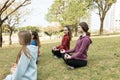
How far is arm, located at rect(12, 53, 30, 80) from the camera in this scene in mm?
5410

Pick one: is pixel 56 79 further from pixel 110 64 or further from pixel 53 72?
pixel 110 64

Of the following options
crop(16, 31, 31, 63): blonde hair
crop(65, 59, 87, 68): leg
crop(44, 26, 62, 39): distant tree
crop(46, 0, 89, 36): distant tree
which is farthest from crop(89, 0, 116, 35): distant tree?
crop(16, 31, 31, 63): blonde hair

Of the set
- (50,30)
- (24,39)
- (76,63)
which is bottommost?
(76,63)

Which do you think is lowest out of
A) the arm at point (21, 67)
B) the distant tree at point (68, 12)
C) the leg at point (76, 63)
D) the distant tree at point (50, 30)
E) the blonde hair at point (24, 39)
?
the leg at point (76, 63)

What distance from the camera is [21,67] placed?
214 inches

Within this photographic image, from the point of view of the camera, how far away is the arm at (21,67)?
5.41 metres

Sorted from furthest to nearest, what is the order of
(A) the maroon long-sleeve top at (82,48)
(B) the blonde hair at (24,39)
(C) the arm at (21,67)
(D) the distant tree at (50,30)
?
(D) the distant tree at (50,30) < (A) the maroon long-sleeve top at (82,48) < (B) the blonde hair at (24,39) < (C) the arm at (21,67)

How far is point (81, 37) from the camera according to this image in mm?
8273

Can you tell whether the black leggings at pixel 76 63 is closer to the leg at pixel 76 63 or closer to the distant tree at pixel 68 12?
the leg at pixel 76 63

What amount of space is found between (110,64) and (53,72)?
1864mm

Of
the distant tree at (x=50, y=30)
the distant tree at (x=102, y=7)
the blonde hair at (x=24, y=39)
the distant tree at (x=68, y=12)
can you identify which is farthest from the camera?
the distant tree at (x=50, y=30)

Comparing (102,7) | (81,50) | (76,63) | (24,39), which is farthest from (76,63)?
(102,7)

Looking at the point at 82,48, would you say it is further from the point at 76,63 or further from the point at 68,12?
the point at 68,12

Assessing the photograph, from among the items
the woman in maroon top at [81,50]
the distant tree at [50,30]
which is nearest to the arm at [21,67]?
the woman in maroon top at [81,50]
